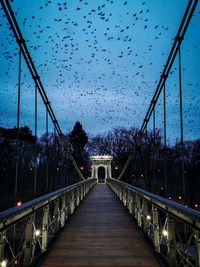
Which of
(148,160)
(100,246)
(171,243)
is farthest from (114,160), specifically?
(171,243)

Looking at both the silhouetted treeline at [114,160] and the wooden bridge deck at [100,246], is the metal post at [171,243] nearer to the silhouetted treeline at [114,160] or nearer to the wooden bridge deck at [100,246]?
the wooden bridge deck at [100,246]

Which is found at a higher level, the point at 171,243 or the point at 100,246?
the point at 171,243

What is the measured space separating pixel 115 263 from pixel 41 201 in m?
1.39

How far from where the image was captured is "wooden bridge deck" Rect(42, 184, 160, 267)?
11.4ft

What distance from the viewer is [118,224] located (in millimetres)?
5969

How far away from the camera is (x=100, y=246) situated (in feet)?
13.8

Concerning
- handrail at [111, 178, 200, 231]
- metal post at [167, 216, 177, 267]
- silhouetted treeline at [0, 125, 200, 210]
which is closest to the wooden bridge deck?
metal post at [167, 216, 177, 267]

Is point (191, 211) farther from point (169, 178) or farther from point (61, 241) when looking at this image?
point (169, 178)

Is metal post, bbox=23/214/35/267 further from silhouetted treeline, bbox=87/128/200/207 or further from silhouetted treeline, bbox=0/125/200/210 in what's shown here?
silhouetted treeline, bbox=87/128/200/207

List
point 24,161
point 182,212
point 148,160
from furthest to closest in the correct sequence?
point 24,161 < point 148,160 < point 182,212

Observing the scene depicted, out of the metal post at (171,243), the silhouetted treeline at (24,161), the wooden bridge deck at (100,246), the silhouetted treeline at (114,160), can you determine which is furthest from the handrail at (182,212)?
the silhouetted treeline at (114,160)

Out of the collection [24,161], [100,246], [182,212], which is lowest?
[100,246]

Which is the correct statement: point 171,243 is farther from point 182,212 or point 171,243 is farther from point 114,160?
point 114,160

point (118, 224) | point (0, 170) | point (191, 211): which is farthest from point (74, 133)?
point (191, 211)
